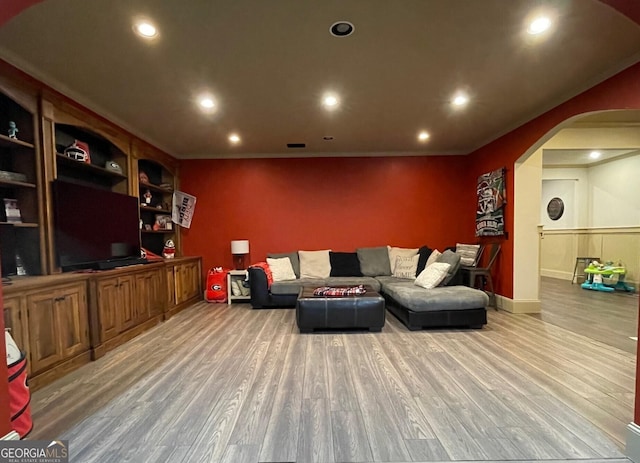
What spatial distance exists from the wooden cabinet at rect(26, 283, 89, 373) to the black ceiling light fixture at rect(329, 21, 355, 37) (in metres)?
3.06

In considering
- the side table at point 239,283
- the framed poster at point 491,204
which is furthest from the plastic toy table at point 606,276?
the side table at point 239,283

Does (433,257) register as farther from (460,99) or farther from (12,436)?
(12,436)

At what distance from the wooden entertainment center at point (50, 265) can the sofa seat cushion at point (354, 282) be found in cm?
263

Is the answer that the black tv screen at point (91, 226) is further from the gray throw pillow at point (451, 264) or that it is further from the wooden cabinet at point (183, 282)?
the gray throw pillow at point (451, 264)

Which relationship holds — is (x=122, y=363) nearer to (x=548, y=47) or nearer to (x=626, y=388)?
(x=626, y=388)

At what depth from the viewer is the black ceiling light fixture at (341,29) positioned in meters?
2.03

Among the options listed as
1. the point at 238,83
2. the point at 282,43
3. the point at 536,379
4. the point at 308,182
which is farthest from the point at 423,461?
the point at 308,182

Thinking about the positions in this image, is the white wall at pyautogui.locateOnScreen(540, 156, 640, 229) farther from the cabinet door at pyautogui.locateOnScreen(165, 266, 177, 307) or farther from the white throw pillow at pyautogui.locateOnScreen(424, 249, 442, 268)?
the cabinet door at pyautogui.locateOnScreen(165, 266, 177, 307)

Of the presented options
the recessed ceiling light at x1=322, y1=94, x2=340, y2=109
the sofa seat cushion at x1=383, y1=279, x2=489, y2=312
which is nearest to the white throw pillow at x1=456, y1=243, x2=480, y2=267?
the sofa seat cushion at x1=383, y1=279, x2=489, y2=312

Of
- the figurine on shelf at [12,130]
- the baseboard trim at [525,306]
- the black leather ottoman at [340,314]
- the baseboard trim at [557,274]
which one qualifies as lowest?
the baseboard trim at [557,274]

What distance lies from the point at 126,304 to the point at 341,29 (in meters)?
3.52

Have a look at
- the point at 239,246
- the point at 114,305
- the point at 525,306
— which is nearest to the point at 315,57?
the point at 114,305

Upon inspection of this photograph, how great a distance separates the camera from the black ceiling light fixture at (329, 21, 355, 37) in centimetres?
203

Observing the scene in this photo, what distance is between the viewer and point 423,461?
4.87 ft
